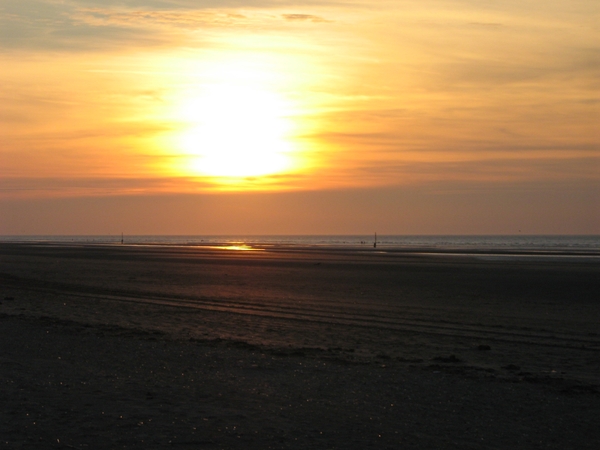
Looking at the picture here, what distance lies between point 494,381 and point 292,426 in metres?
3.99

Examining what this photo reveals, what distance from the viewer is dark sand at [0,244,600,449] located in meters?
7.36

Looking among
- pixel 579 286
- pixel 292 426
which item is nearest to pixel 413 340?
pixel 292 426

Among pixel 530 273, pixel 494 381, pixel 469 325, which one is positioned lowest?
pixel 530 273

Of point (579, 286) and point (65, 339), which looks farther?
point (579, 286)

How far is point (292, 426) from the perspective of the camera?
762 cm

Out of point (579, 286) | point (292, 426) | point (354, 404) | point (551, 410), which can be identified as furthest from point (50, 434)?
point (579, 286)

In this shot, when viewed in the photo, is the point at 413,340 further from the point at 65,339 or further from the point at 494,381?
the point at 65,339

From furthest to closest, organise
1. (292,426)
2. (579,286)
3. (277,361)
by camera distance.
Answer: (579,286), (277,361), (292,426)

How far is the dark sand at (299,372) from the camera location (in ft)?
24.1

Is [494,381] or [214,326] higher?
[494,381]

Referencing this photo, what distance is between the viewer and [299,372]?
1066 cm

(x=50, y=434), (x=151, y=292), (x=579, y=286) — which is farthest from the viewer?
(x=579, y=286)

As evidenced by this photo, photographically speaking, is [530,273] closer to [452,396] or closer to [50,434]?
[452,396]

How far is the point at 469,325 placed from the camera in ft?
54.2
